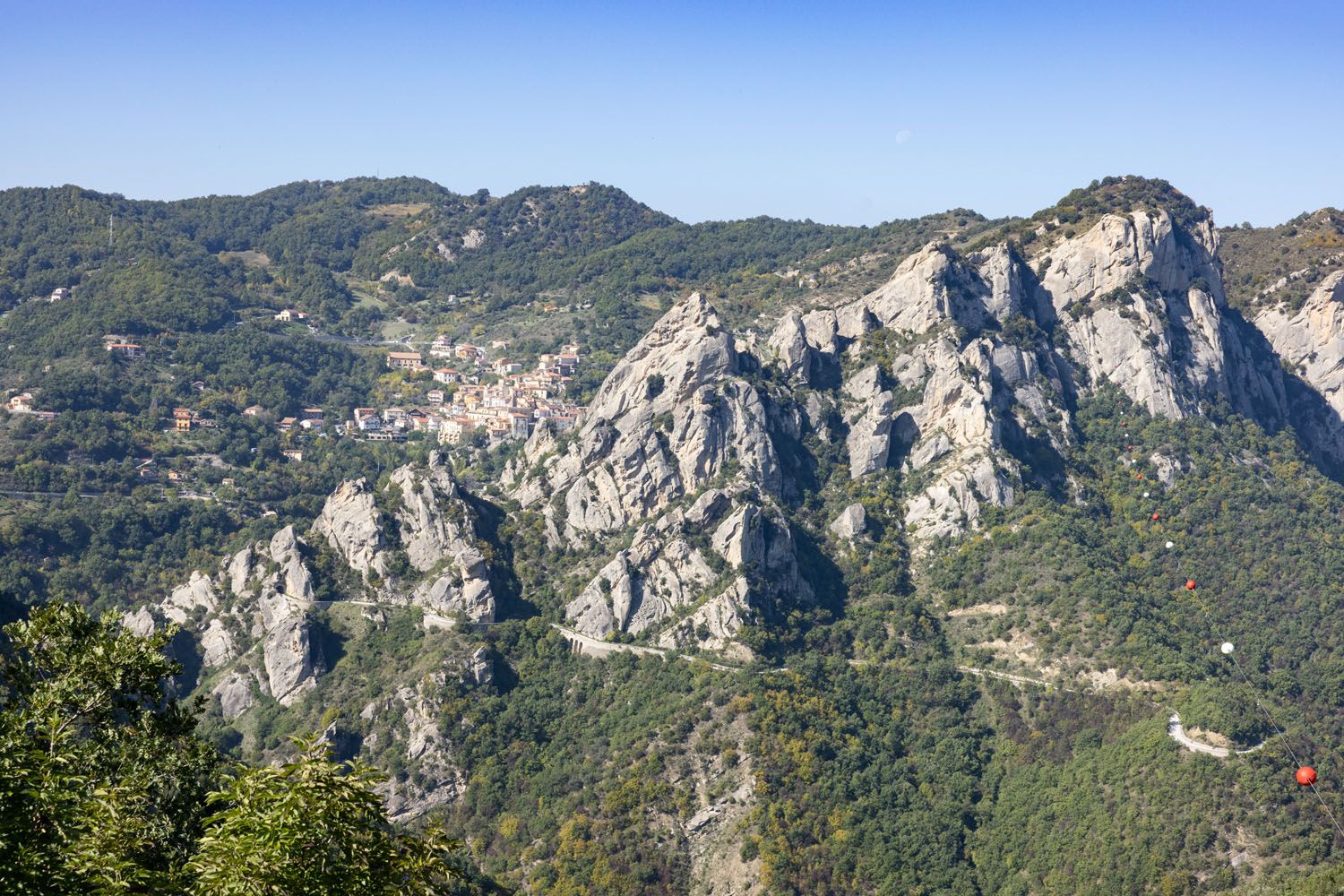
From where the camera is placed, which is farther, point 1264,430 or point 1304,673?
point 1264,430

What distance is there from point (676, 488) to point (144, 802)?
68377mm

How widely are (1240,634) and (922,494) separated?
26.1 m

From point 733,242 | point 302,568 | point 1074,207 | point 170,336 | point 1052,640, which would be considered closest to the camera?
point 1052,640

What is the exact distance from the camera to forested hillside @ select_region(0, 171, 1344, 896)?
64375 millimetres

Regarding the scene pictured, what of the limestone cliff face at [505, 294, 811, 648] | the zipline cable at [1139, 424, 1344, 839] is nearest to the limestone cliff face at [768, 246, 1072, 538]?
the limestone cliff face at [505, 294, 811, 648]

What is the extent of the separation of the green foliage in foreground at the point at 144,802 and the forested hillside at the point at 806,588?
173mm

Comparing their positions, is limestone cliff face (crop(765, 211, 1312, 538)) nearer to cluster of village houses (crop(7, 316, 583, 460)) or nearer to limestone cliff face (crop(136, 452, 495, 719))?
limestone cliff face (crop(136, 452, 495, 719))

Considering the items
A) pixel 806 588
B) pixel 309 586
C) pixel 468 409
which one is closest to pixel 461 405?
pixel 468 409

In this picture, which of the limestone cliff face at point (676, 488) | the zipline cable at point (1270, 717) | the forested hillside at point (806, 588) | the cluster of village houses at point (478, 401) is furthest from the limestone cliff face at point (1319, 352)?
the cluster of village houses at point (478, 401)

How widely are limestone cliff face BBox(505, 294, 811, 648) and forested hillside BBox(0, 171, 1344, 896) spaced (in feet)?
1.06

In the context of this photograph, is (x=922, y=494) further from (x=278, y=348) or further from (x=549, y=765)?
(x=278, y=348)

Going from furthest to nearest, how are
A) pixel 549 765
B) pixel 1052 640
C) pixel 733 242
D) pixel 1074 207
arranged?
pixel 733 242 < pixel 1074 207 < pixel 1052 640 < pixel 549 765

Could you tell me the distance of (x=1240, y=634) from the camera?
87.1 m

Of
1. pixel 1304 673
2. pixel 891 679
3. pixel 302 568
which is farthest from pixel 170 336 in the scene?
pixel 1304 673
